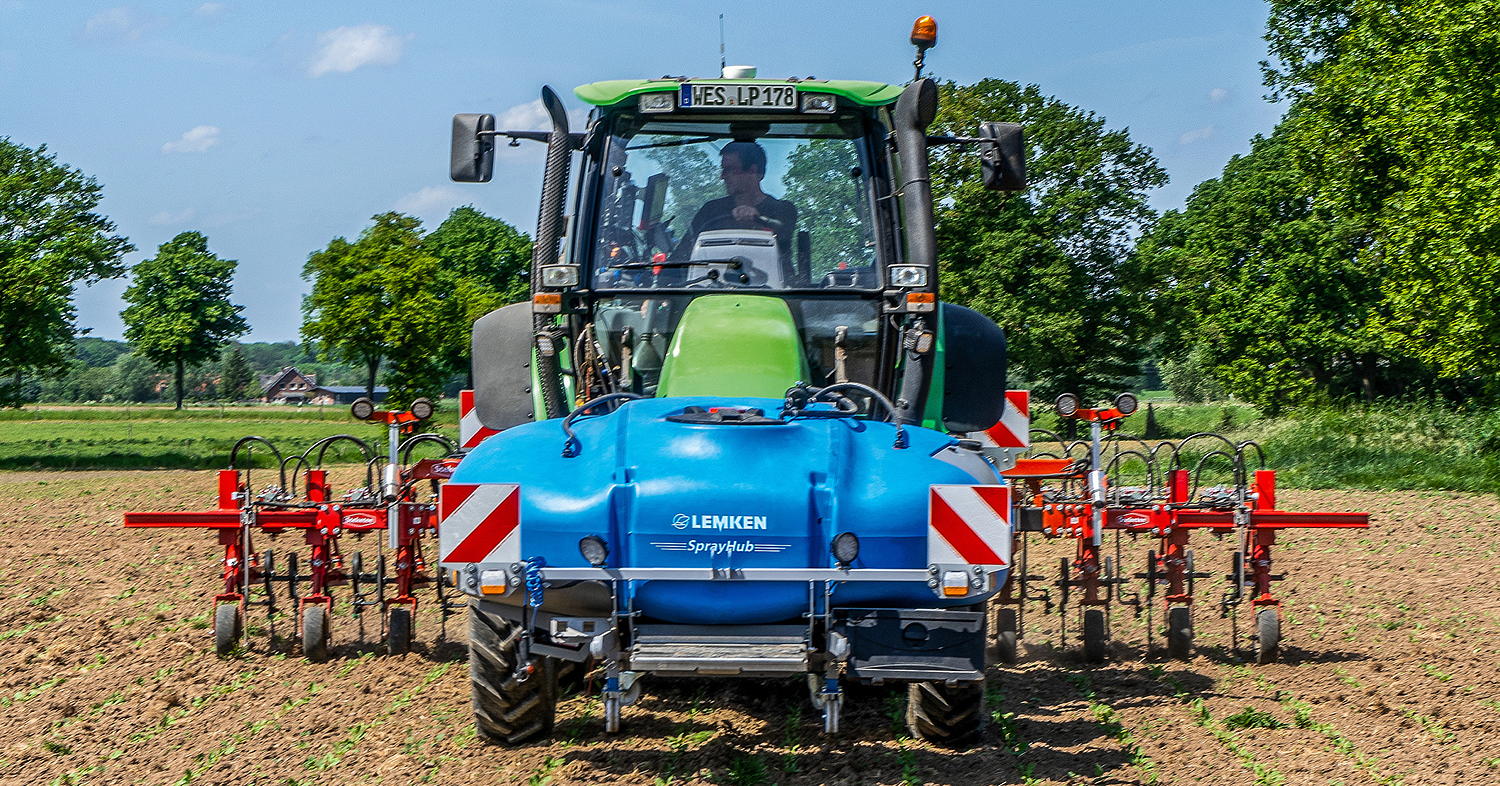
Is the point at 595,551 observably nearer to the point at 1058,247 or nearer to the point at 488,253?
the point at 1058,247

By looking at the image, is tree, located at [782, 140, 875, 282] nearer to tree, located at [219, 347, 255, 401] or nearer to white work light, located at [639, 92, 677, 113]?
white work light, located at [639, 92, 677, 113]

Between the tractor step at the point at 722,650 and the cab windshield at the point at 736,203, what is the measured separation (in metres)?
2.08

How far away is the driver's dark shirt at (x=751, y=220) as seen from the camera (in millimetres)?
6969

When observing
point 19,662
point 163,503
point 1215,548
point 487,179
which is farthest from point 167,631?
point 163,503

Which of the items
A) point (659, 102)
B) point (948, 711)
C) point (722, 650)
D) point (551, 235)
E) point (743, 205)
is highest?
point (659, 102)

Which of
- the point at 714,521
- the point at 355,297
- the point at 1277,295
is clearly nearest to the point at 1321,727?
the point at 714,521

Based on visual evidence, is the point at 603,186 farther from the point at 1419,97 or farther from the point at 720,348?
the point at 1419,97

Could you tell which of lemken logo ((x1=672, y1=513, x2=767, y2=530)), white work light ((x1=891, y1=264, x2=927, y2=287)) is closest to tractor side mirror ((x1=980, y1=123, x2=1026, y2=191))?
white work light ((x1=891, y1=264, x2=927, y2=287))

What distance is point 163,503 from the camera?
778 inches

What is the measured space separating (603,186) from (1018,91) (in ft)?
121

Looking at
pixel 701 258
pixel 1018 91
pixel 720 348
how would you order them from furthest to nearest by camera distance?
pixel 1018 91 < pixel 701 258 < pixel 720 348

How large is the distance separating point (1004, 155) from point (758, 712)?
2.95m

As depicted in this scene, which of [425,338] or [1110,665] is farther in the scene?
[425,338]

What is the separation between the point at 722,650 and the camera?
17.0 ft
